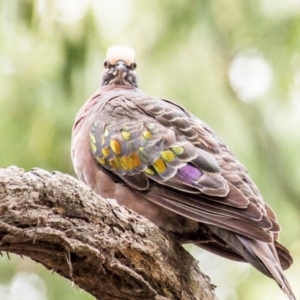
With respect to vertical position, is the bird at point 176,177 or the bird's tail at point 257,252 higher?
the bird at point 176,177

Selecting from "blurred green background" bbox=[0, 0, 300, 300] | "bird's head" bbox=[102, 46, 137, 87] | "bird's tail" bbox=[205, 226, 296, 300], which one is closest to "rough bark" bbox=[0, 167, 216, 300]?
"bird's tail" bbox=[205, 226, 296, 300]

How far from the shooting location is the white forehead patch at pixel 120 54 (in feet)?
12.5

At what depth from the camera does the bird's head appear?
389 centimetres

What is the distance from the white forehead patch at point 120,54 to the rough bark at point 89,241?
1469 millimetres

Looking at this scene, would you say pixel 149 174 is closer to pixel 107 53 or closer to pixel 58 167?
pixel 58 167

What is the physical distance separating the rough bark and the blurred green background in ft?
3.49

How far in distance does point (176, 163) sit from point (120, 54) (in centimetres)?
113

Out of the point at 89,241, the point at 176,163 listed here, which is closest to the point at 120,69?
the point at 176,163

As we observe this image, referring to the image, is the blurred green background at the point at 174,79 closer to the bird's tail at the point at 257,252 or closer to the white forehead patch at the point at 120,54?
the white forehead patch at the point at 120,54

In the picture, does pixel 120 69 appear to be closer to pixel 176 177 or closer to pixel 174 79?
pixel 174 79

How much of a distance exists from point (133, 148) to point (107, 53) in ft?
2.99

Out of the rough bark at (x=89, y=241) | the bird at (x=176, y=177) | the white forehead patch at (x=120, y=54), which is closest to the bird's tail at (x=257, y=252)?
the bird at (x=176, y=177)

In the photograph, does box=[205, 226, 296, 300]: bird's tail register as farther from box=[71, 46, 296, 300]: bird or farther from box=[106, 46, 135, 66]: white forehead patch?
box=[106, 46, 135, 66]: white forehead patch

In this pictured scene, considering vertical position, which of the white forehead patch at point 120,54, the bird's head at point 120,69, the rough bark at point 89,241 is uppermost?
the white forehead patch at point 120,54
